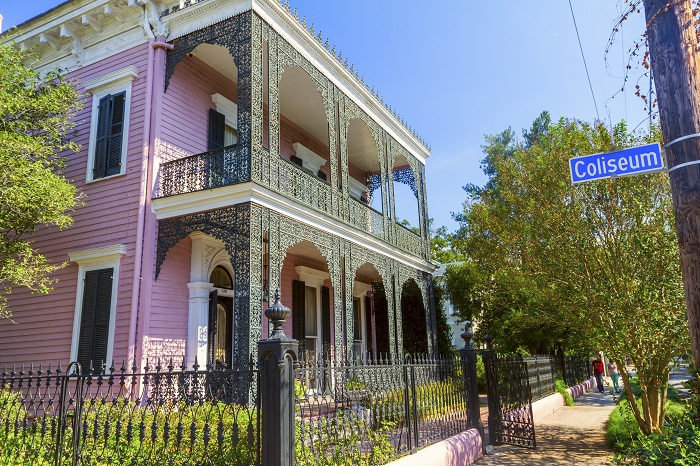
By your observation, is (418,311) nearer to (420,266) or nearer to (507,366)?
(420,266)

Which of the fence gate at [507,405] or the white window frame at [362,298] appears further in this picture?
the white window frame at [362,298]

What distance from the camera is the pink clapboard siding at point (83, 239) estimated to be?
32.4 ft

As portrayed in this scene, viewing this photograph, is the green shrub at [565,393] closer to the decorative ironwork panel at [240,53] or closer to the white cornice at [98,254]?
the decorative ironwork panel at [240,53]

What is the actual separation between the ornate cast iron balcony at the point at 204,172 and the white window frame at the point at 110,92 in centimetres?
99

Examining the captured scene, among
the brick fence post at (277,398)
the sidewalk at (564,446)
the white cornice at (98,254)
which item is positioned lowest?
the sidewalk at (564,446)

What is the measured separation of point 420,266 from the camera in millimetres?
16672

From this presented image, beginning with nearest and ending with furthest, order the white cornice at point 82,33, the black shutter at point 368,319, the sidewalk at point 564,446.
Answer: the sidewalk at point 564,446 → the white cornice at point 82,33 → the black shutter at point 368,319

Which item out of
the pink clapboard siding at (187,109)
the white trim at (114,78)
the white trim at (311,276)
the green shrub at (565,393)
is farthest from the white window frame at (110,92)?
the green shrub at (565,393)

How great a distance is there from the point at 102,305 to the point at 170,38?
5486 mm

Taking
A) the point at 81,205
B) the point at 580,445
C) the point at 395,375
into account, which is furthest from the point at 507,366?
the point at 81,205

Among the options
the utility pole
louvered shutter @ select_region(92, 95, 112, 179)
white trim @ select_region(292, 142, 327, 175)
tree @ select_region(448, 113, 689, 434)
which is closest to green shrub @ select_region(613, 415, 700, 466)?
the utility pole

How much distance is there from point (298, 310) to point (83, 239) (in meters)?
5.35

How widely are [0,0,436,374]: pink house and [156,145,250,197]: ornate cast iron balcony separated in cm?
3

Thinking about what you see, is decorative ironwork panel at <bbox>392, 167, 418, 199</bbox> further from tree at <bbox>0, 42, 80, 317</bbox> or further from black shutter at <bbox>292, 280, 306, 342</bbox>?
tree at <bbox>0, 42, 80, 317</bbox>
